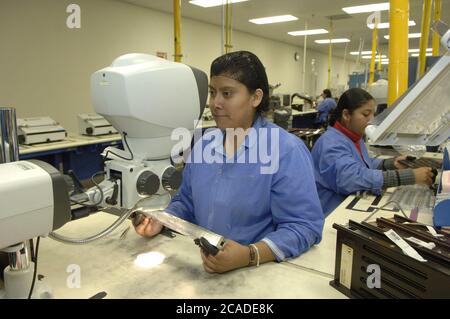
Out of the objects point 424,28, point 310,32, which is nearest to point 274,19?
point 310,32

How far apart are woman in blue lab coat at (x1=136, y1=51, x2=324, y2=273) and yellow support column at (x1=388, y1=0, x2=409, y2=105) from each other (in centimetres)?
74

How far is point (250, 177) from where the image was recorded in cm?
113

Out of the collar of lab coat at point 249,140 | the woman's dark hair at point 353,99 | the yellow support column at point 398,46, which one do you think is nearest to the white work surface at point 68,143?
the collar of lab coat at point 249,140

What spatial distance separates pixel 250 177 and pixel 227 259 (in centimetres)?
32

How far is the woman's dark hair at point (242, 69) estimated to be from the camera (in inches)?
45.2

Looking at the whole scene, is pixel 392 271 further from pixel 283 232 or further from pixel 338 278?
pixel 283 232

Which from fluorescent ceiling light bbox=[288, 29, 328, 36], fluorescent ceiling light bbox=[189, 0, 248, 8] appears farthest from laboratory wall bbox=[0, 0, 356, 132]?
fluorescent ceiling light bbox=[288, 29, 328, 36]

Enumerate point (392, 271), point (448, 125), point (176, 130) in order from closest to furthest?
point (392, 271)
point (448, 125)
point (176, 130)

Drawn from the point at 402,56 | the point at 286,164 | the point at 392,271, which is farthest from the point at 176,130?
the point at 402,56

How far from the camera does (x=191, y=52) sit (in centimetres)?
659

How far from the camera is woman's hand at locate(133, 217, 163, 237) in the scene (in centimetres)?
113

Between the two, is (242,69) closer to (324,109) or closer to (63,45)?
(63,45)

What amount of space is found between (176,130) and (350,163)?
3.21 ft

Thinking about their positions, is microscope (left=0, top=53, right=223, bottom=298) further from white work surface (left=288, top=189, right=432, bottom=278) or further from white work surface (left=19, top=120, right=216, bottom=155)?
white work surface (left=19, top=120, right=216, bottom=155)
